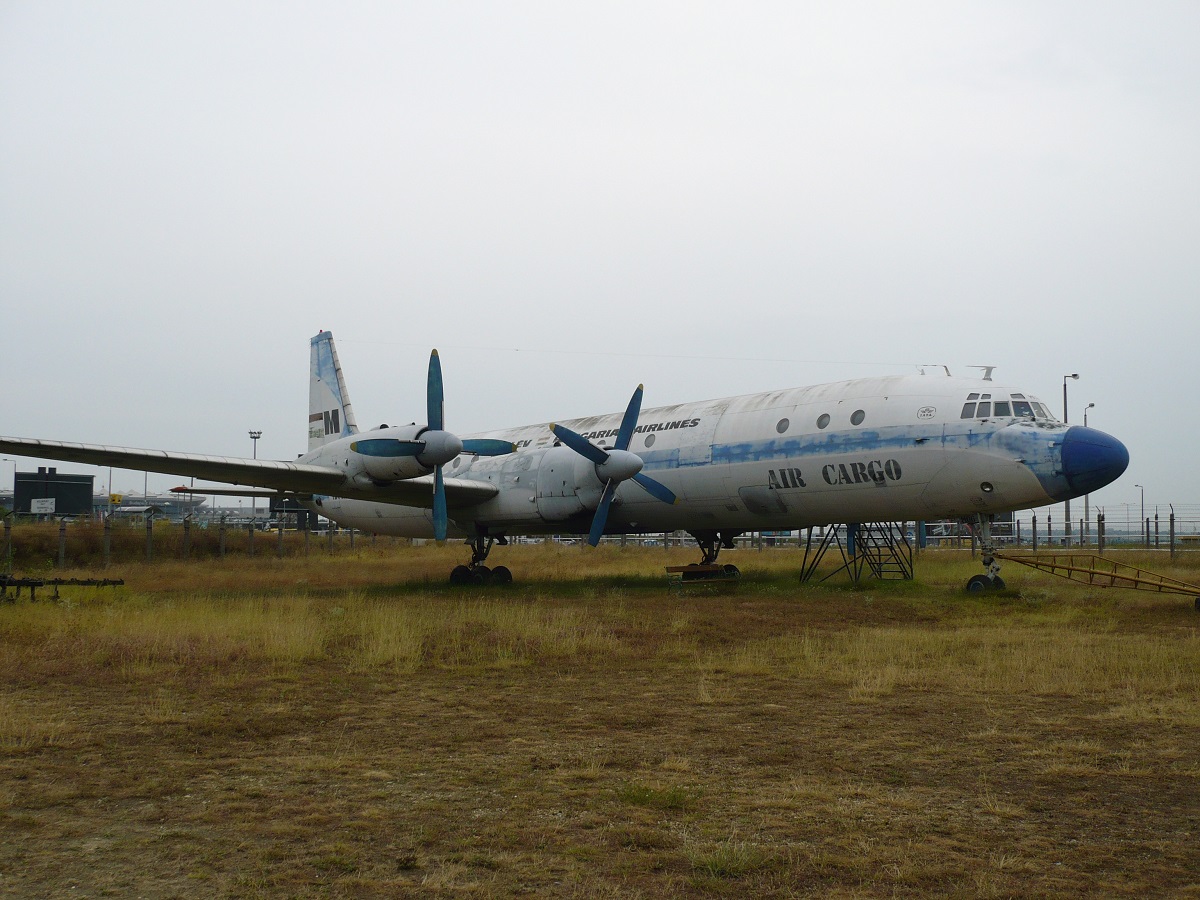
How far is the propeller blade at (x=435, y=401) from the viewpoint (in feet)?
69.8

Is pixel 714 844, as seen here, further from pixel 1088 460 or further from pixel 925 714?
pixel 1088 460

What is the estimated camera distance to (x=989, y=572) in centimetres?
1961

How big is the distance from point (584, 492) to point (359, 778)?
16.1 m

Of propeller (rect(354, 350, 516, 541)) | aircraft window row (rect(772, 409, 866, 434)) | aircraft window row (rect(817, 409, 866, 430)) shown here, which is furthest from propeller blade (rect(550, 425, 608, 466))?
aircraft window row (rect(817, 409, 866, 430))

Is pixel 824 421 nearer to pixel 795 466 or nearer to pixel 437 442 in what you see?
pixel 795 466

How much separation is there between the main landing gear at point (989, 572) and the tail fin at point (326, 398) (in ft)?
56.7

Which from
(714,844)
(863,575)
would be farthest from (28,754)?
(863,575)

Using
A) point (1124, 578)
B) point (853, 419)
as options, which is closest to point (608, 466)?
point (853, 419)

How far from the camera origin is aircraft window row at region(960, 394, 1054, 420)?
61.2 ft

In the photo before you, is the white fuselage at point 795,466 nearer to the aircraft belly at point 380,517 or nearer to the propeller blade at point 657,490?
the aircraft belly at point 380,517

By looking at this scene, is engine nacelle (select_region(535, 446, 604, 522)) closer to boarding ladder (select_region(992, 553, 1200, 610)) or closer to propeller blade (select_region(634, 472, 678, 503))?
propeller blade (select_region(634, 472, 678, 503))

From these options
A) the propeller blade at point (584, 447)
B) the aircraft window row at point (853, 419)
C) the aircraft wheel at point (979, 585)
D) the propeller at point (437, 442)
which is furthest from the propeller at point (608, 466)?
the aircraft wheel at point (979, 585)

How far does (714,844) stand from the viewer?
5238 millimetres

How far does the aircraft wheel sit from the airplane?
4 cm
